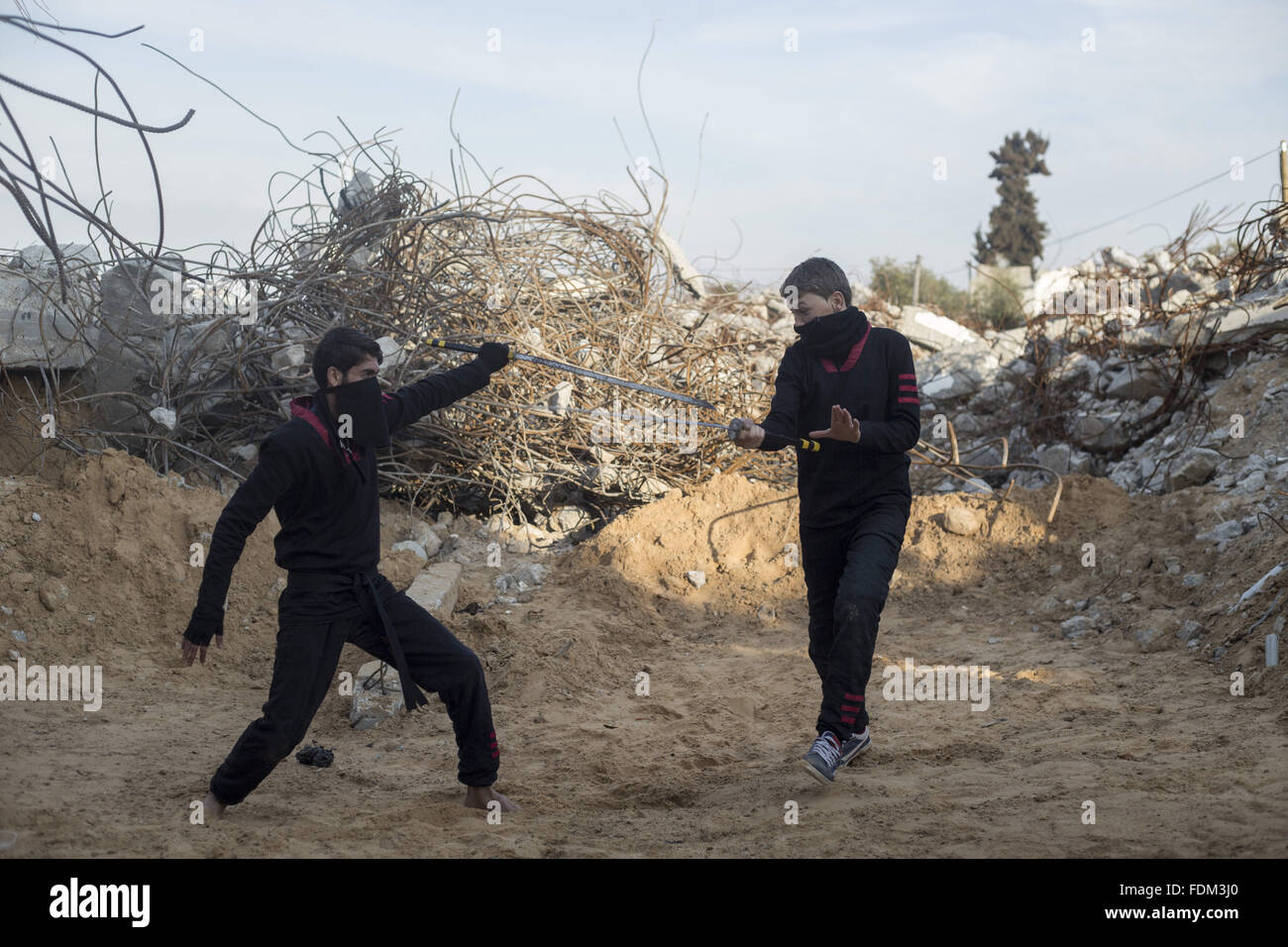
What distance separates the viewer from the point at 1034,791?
3.47 metres

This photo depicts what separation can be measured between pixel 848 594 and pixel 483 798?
150 centimetres

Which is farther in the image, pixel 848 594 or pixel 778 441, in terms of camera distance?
pixel 778 441

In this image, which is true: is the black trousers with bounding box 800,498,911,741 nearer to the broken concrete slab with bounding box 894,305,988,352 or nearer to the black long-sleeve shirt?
the black long-sleeve shirt

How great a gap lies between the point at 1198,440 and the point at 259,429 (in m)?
7.14

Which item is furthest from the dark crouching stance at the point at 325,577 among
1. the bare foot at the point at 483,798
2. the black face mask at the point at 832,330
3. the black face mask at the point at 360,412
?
the black face mask at the point at 832,330

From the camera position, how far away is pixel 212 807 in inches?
138

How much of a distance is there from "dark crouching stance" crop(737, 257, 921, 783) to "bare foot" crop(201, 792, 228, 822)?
2.09 metres

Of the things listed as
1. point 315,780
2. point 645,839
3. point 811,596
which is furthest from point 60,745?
point 811,596

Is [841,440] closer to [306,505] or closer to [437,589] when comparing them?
[306,505]

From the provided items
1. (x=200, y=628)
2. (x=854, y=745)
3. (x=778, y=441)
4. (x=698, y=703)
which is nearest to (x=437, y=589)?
(x=698, y=703)

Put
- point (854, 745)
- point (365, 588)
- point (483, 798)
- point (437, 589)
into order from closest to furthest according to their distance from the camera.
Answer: point (365, 588) → point (483, 798) → point (854, 745) → point (437, 589)

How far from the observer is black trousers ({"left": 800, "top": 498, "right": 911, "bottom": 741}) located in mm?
3510

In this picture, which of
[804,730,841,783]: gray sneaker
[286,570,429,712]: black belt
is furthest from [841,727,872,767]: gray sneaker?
[286,570,429,712]: black belt
